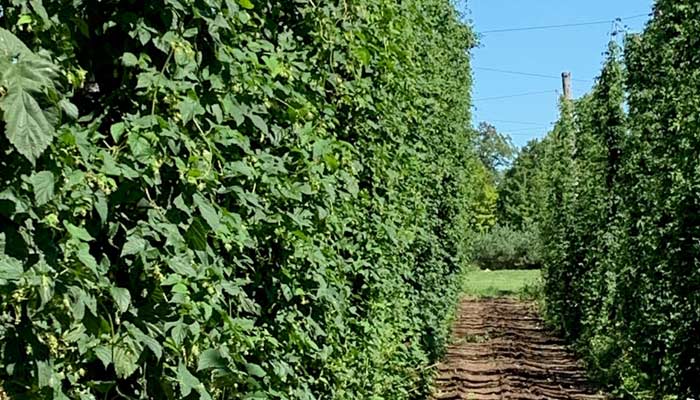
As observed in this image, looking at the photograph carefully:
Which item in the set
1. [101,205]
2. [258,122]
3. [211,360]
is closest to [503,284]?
[258,122]

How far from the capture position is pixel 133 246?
6.87ft

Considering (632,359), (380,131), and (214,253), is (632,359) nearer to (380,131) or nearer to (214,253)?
(380,131)


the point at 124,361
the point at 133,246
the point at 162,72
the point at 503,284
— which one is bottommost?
the point at 503,284

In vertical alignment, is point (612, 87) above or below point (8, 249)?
above

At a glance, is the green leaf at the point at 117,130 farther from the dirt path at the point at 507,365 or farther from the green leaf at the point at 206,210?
the dirt path at the point at 507,365

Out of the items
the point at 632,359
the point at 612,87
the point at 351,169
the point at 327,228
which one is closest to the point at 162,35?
the point at 327,228

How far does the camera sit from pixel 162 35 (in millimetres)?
2287

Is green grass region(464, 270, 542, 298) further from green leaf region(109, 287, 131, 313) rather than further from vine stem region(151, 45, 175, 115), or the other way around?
green leaf region(109, 287, 131, 313)

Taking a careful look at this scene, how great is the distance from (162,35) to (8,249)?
80cm

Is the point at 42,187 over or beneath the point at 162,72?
beneath

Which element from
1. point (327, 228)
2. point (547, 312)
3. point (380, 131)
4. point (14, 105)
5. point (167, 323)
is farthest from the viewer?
point (547, 312)

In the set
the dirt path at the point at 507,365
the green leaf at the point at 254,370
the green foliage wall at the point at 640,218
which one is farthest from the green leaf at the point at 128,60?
the dirt path at the point at 507,365

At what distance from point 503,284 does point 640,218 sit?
22.0m

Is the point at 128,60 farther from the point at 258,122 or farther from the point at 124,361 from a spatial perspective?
the point at 124,361
